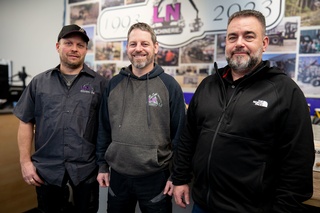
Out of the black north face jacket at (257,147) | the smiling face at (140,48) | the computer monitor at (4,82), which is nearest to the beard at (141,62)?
the smiling face at (140,48)

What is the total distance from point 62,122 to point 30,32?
1.78 meters

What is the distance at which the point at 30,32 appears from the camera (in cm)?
262

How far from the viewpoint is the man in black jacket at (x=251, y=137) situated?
856 millimetres

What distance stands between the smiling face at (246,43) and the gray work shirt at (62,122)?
0.87m

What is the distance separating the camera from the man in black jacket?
86 centimetres

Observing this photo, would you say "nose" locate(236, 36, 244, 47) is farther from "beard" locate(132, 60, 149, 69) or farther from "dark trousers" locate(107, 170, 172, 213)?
"dark trousers" locate(107, 170, 172, 213)

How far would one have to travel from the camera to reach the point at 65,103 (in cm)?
140

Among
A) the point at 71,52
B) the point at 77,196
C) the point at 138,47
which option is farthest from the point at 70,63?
the point at 77,196

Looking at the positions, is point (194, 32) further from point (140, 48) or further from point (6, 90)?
point (6, 90)

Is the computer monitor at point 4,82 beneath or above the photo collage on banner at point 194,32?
beneath

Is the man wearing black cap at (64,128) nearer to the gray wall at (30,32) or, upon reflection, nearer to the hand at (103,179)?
the hand at (103,179)

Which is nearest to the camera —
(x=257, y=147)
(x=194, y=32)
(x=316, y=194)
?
(x=257, y=147)

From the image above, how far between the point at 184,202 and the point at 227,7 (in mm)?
1360

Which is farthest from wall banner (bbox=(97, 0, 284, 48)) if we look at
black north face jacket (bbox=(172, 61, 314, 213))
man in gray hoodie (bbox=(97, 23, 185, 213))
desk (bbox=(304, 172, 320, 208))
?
desk (bbox=(304, 172, 320, 208))
